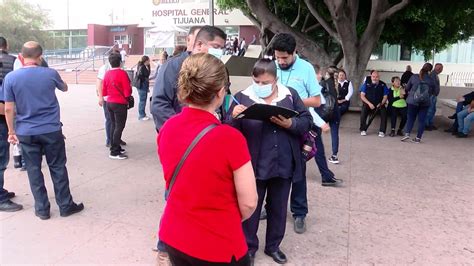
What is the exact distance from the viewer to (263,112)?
9.91ft

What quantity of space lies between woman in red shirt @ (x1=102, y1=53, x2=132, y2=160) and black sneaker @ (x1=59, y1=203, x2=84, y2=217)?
7.86 feet

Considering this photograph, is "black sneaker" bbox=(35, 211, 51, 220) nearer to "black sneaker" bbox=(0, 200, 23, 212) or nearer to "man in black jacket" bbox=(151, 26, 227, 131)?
"black sneaker" bbox=(0, 200, 23, 212)

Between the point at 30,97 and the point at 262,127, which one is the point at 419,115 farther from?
the point at 30,97

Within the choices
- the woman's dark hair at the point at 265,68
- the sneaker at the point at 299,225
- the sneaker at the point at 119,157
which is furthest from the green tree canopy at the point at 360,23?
the woman's dark hair at the point at 265,68

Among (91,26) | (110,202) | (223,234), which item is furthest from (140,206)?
(91,26)

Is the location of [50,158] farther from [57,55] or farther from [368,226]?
[57,55]

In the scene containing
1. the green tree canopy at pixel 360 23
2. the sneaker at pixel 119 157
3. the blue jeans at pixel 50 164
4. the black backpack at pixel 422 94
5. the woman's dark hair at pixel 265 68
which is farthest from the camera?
the green tree canopy at pixel 360 23

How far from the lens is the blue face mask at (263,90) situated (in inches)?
128

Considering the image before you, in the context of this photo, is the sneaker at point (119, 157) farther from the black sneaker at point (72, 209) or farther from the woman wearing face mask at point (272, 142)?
A: the woman wearing face mask at point (272, 142)

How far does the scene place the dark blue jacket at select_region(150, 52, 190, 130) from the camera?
325 cm

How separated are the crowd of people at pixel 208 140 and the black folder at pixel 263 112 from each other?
0.28 feet

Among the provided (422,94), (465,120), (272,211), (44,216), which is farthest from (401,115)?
(44,216)

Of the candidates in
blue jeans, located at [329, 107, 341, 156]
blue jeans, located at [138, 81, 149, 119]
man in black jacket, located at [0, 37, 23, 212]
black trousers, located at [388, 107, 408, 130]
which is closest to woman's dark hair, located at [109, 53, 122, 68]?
man in black jacket, located at [0, 37, 23, 212]

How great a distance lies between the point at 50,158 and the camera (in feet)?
14.5
